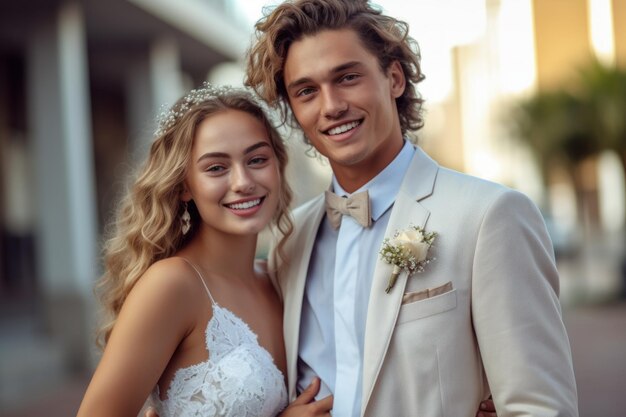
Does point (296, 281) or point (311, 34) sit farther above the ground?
point (311, 34)

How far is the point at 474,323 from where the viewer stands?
2.76 meters

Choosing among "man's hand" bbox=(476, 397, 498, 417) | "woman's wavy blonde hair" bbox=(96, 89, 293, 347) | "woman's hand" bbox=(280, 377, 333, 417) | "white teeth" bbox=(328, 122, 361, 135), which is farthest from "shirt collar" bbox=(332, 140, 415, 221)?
"man's hand" bbox=(476, 397, 498, 417)

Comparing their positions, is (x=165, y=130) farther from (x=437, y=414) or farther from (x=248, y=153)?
(x=437, y=414)

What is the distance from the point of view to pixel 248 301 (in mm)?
3416

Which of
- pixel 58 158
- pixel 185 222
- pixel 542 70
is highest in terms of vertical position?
pixel 542 70

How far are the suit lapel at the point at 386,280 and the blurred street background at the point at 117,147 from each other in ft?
2.64

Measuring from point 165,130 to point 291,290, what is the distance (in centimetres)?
86

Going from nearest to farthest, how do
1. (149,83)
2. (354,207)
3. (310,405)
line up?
(310,405) → (354,207) → (149,83)

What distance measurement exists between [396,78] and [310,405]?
4.47 ft

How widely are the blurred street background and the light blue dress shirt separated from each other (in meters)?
0.78

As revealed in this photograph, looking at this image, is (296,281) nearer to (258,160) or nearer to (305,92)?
(258,160)

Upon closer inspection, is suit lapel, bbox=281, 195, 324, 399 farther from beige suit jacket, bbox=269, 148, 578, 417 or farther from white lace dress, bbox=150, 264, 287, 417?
beige suit jacket, bbox=269, 148, 578, 417

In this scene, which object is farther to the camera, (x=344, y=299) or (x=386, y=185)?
(x=386, y=185)

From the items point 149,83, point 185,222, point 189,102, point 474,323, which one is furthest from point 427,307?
point 149,83
